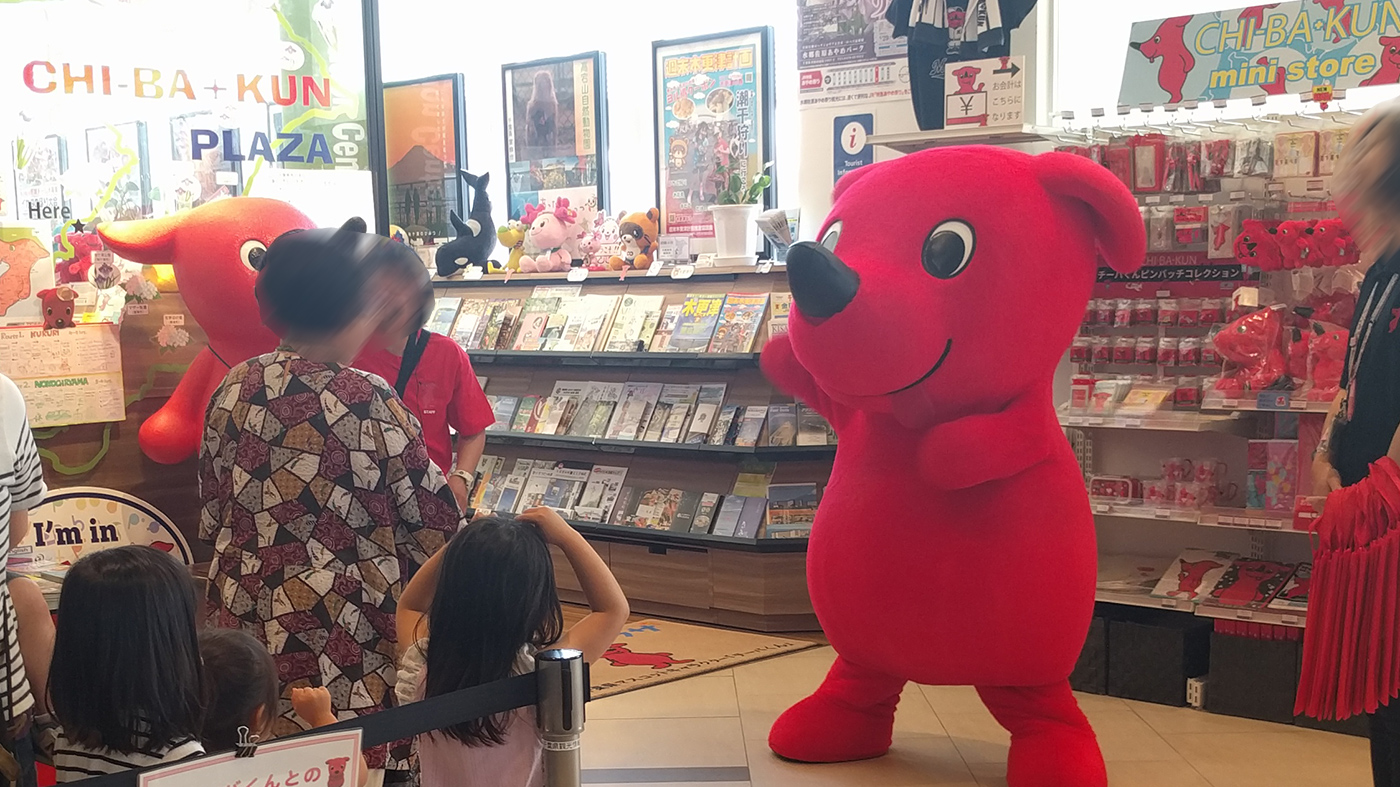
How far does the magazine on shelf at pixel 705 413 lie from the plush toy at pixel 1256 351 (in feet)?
6.80

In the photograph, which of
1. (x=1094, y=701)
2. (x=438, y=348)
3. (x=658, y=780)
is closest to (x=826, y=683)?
(x=658, y=780)

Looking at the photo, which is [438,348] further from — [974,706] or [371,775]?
[974,706]

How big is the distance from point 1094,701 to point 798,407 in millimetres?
1650

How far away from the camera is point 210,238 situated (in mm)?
3508

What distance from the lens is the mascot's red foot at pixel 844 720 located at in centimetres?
369

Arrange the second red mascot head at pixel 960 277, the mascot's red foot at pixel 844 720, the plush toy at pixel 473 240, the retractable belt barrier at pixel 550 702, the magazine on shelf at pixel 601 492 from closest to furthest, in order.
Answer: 1. the retractable belt barrier at pixel 550 702
2. the second red mascot head at pixel 960 277
3. the mascot's red foot at pixel 844 720
4. the magazine on shelf at pixel 601 492
5. the plush toy at pixel 473 240

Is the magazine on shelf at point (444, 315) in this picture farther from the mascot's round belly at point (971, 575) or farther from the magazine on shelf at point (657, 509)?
the mascot's round belly at point (971, 575)

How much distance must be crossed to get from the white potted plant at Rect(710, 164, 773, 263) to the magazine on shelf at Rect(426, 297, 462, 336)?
1461 millimetres

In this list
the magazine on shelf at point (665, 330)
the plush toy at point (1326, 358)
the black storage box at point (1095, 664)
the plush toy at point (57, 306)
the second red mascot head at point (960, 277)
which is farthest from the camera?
the magazine on shelf at point (665, 330)

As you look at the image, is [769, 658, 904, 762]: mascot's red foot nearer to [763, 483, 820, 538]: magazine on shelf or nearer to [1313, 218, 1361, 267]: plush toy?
[763, 483, 820, 538]: magazine on shelf

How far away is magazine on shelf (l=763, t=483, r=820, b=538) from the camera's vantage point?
5223mm

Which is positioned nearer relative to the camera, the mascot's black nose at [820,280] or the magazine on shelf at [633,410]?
the mascot's black nose at [820,280]

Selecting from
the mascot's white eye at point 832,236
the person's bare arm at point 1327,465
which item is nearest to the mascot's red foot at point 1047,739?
the person's bare arm at point 1327,465

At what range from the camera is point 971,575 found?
318cm
